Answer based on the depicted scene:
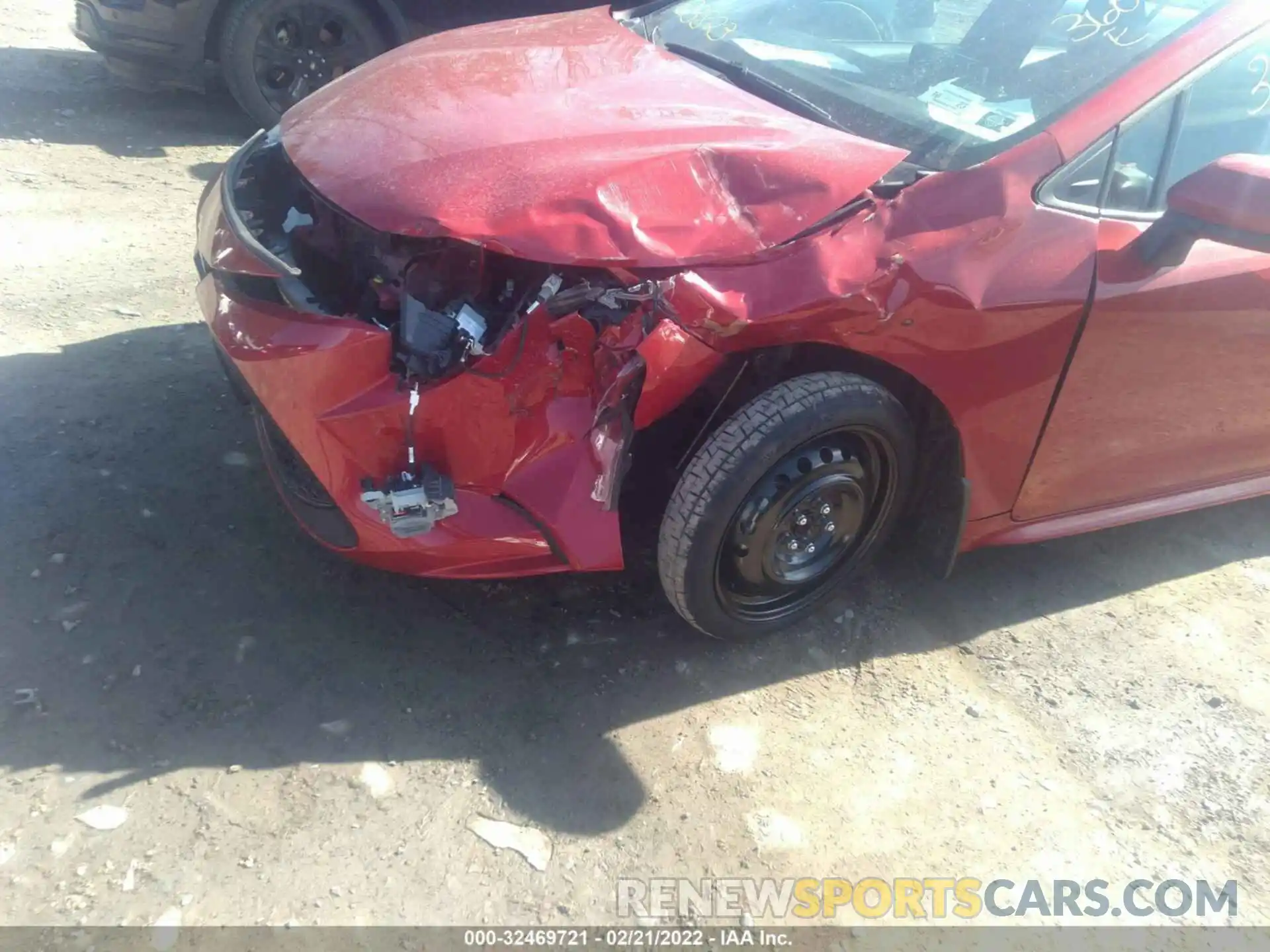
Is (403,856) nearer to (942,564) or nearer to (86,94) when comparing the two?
(942,564)

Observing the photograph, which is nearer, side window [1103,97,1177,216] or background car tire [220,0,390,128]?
side window [1103,97,1177,216]

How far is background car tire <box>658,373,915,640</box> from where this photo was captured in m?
2.31

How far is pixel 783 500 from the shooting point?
2422 millimetres

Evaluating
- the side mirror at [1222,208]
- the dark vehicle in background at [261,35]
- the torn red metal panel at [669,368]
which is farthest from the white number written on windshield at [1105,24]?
the dark vehicle in background at [261,35]

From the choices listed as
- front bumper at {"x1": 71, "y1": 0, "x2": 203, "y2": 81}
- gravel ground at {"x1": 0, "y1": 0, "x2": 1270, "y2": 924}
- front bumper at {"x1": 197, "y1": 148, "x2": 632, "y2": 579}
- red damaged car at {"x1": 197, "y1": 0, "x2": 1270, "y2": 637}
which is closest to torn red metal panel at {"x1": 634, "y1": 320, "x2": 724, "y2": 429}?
red damaged car at {"x1": 197, "y1": 0, "x2": 1270, "y2": 637}

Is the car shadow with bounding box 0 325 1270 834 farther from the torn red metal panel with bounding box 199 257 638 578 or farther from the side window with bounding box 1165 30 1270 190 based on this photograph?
the side window with bounding box 1165 30 1270 190

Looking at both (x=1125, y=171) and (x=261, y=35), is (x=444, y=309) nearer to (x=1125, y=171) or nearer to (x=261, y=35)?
(x=1125, y=171)

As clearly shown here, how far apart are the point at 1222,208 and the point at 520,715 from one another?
2057 millimetres

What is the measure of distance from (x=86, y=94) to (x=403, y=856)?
19.9ft

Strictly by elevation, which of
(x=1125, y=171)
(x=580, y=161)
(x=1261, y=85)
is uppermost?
(x=1261, y=85)

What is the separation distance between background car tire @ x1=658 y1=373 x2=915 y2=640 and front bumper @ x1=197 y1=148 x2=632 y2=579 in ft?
0.72

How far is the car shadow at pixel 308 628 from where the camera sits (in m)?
2.31

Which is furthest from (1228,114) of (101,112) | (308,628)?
(101,112)

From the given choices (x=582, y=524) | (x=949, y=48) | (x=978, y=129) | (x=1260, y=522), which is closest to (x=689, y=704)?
(x=582, y=524)
